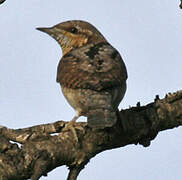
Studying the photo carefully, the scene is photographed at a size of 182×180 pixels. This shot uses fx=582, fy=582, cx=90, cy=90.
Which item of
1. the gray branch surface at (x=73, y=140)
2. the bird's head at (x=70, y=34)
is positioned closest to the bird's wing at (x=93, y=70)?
the gray branch surface at (x=73, y=140)

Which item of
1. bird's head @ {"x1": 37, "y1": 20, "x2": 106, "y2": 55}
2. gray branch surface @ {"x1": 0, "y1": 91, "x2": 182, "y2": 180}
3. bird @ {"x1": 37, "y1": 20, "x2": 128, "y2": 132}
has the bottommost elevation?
gray branch surface @ {"x1": 0, "y1": 91, "x2": 182, "y2": 180}

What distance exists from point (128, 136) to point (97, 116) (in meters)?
0.41

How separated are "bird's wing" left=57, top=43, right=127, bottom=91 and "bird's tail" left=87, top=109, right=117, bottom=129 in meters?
0.24

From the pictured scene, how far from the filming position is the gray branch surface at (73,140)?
442 centimetres

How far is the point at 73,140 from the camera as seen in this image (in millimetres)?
4895

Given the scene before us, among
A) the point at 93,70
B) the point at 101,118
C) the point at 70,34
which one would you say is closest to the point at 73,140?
the point at 101,118

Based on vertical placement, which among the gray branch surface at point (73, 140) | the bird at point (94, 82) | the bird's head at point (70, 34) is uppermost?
the bird's head at point (70, 34)

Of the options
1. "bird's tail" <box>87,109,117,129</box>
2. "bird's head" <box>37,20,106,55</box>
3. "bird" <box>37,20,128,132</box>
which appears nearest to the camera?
"bird's tail" <box>87,109,117,129</box>

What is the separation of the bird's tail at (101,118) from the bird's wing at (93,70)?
0.24 meters

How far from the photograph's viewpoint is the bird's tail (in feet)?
17.9

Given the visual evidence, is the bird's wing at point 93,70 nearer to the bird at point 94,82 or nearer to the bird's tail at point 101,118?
the bird at point 94,82

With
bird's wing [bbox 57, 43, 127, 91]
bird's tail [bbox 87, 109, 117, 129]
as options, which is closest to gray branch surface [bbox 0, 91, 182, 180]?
bird's tail [bbox 87, 109, 117, 129]

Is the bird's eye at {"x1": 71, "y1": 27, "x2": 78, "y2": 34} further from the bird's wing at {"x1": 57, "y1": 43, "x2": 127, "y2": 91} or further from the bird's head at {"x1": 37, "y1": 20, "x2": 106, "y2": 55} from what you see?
the bird's wing at {"x1": 57, "y1": 43, "x2": 127, "y2": 91}

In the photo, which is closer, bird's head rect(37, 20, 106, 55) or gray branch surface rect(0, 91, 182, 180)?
gray branch surface rect(0, 91, 182, 180)
